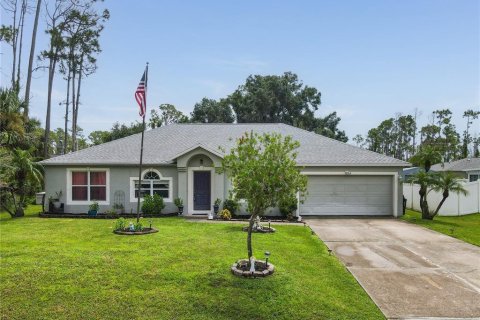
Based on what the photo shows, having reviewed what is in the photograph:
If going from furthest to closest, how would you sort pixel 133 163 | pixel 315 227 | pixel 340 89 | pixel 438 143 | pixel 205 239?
1. pixel 438 143
2. pixel 340 89
3. pixel 133 163
4. pixel 315 227
5. pixel 205 239

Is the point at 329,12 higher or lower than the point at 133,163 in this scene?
higher

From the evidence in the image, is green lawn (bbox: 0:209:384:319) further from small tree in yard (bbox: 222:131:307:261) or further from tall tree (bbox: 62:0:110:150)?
tall tree (bbox: 62:0:110:150)

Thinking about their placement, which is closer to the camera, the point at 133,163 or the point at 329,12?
the point at 329,12

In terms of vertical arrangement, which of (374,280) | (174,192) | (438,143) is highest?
(438,143)

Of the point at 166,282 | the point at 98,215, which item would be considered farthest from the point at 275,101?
the point at 166,282

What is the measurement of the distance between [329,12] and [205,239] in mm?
9983

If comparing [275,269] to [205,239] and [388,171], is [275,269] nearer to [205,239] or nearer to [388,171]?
[205,239]

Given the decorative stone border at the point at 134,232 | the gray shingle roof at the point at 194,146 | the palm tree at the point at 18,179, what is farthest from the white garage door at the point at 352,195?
the palm tree at the point at 18,179

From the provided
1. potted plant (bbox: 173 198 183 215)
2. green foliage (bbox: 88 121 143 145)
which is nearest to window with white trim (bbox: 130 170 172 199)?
potted plant (bbox: 173 198 183 215)

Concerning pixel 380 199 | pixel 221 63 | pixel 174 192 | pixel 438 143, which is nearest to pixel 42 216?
pixel 174 192

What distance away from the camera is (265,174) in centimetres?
747

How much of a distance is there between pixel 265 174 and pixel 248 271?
220cm

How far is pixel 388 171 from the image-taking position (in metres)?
18.2

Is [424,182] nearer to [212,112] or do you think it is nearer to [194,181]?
[194,181]
